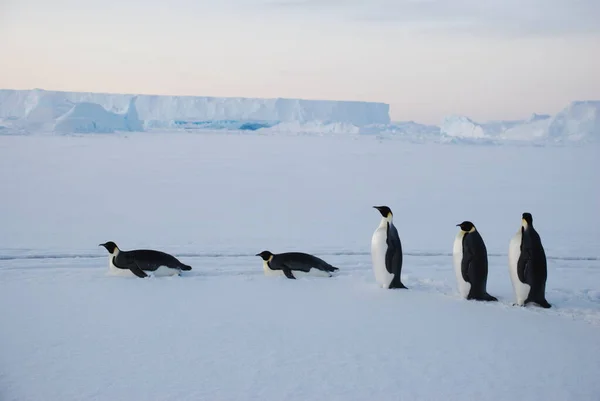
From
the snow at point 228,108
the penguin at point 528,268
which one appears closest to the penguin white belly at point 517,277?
the penguin at point 528,268

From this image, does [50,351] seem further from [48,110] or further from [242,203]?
[48,110]

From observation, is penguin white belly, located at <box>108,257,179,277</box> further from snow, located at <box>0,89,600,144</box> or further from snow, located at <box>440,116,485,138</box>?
snow, located at <box>440,116,485,138</box>

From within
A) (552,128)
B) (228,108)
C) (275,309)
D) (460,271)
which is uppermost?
(228,108)

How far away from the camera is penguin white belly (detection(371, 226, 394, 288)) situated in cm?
431

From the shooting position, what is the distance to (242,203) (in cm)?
950

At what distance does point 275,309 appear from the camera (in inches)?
147

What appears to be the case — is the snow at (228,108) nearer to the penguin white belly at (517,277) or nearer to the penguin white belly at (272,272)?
the penguin white belly at (272,272)

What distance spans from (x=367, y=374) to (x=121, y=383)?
3.55ft

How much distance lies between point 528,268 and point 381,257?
1005mm

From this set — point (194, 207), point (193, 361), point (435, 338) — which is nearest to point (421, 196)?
point (194, 207)

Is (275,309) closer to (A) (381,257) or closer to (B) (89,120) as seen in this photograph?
(A) (381,257)

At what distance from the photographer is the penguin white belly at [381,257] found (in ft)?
14.1

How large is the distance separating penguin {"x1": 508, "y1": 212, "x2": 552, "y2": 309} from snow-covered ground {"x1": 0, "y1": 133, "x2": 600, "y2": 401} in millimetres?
158

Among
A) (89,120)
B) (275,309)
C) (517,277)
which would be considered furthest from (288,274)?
(89,120)
